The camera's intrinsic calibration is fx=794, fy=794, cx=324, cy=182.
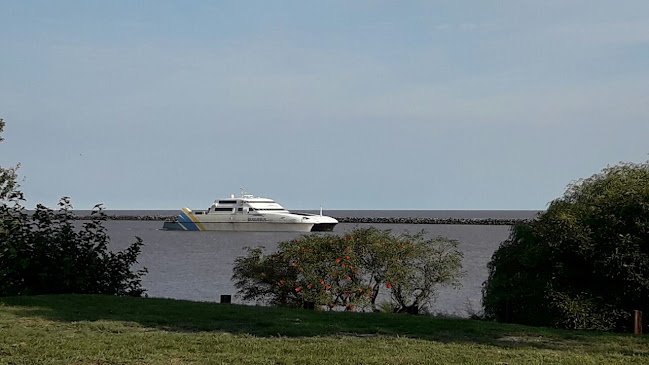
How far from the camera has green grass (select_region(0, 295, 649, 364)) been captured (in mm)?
10523

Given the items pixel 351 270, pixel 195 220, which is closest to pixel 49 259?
pixel 351 270

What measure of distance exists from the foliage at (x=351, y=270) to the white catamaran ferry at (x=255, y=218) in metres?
72.7

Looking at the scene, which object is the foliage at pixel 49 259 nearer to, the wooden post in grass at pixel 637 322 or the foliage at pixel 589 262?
the foliage at pixel 589 262

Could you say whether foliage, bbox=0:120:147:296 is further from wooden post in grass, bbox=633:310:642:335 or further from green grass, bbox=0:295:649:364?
wooden post in grass, bbox=633:310:642:335

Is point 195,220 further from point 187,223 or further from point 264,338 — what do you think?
point 264,338

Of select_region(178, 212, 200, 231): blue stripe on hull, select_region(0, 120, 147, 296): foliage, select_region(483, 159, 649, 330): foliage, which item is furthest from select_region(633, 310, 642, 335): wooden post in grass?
select_region(178, 212, 200, 231): blue stripe on hull

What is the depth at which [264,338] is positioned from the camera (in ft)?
40.2

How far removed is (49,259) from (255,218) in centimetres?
7639

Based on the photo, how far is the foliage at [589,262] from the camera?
49.6 feet

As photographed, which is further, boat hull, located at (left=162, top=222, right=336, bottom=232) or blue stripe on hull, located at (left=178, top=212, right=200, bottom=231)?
blue stripe on hull, located at (left=178, top=212, right=200, bottom=231)

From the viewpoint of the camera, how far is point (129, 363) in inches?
393

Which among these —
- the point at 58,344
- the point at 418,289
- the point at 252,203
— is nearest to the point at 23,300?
the point at 58,344

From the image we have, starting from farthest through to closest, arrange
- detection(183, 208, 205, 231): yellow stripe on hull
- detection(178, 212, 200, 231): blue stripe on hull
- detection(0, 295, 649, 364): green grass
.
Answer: detection(178, 212, 200, 231): blue stripe on hull, detection(183, 208, 205, 231): yellow stripe on hull, detection(0, 295, 649, 364): green grass

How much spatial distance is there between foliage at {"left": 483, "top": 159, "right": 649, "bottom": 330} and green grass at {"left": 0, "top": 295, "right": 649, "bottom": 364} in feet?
5.76
